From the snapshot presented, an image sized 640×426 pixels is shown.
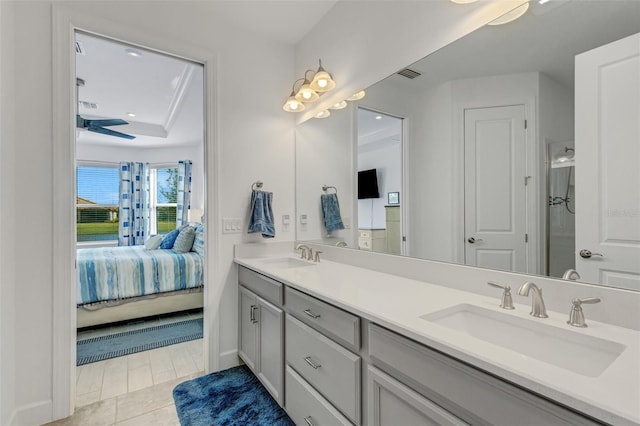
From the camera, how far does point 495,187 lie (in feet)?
4.25

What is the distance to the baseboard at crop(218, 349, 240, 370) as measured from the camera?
7.28 feet

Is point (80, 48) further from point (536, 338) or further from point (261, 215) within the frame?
point (536, 338)

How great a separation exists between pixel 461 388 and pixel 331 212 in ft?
5.46

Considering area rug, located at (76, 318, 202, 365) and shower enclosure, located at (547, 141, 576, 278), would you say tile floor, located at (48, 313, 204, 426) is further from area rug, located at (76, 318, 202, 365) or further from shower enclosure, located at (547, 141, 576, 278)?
shower enclosure, located at (547, 141, 576, 278)

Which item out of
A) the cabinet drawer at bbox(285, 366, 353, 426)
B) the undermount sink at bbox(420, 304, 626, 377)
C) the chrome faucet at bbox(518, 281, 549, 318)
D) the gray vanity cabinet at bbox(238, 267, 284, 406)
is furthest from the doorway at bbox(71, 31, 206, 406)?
the chrome faucet at bbox(518, 281, 549, 318)

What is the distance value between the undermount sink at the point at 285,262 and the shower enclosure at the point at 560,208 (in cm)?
145

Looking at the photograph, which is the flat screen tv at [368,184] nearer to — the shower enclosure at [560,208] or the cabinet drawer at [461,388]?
the shower enclosure at [560,208]

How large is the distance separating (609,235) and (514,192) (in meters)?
0.34

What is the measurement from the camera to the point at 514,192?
1.23m

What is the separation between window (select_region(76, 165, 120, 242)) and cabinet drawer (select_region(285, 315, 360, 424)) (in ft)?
18.9

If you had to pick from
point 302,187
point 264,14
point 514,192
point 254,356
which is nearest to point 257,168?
point 302,187

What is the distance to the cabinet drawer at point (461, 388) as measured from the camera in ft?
2.10

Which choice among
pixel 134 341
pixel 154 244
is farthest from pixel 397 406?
pixel 154 244

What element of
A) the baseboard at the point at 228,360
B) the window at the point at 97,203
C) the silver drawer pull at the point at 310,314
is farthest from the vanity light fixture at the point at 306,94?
the window at the point at 97,203
